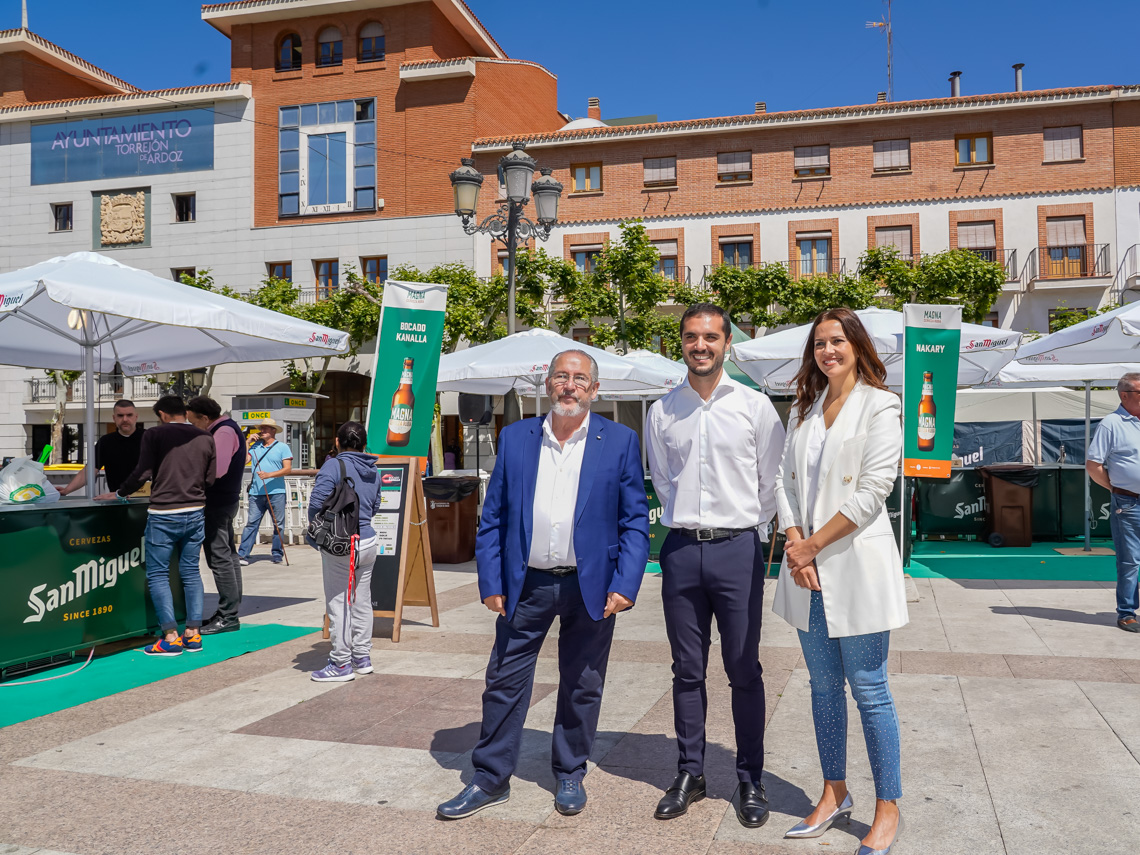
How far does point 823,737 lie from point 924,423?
6.63m

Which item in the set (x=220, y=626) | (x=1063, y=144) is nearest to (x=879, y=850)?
(x=220, y=626)

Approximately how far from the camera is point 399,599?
7020 mm

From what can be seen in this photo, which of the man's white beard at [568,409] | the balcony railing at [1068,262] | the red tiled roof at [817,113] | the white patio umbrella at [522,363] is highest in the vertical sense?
the red tiled roof at [817,113]

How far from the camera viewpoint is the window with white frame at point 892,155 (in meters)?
31.1

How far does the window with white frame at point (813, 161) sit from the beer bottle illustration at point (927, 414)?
79.6 ft

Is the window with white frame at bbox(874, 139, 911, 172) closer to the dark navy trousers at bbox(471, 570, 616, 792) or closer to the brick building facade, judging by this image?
the brick building facade

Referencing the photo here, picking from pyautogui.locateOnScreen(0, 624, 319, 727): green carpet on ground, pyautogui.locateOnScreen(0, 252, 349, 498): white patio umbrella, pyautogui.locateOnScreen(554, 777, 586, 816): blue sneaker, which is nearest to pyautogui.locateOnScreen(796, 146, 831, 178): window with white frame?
pyautogui.locateOnScreen(0, 252, 349, 498): white patio umbrella

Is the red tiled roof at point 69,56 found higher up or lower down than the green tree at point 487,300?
higher up

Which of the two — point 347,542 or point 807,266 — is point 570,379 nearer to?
point 347,542

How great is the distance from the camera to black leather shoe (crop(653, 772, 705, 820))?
3.54 m

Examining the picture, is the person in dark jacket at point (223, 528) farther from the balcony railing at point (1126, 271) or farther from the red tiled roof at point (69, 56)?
the red tiled roof at point (69, 56)

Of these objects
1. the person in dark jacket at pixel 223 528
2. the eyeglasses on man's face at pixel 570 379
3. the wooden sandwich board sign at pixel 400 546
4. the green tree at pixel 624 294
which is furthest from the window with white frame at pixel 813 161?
the eyeglasses on man's face at pixel 570 379

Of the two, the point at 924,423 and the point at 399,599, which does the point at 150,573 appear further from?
the point at 924,423

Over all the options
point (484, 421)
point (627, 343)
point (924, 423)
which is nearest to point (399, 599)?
point (924, 423)
